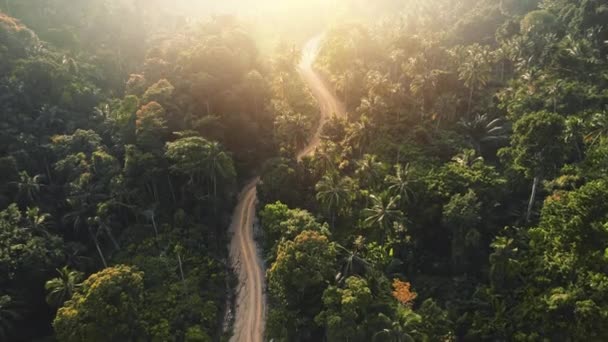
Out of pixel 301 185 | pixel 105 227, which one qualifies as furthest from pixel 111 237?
pixel 301 185

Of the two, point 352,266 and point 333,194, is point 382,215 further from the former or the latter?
point 352,266

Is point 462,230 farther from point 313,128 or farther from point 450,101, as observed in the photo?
point 313,128

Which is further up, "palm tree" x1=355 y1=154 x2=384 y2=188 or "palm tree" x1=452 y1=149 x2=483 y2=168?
"palm tree" x1=355 y1=154 x2=384 y2=188

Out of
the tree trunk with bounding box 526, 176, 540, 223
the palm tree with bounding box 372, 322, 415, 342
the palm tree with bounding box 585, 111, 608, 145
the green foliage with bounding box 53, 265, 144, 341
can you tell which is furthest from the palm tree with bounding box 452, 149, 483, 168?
the green foliage with bounding box 53, 265, 144, 341

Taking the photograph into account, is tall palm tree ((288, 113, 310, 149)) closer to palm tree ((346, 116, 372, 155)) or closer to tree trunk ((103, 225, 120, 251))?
palm tree ((346, 116, 372, 155))

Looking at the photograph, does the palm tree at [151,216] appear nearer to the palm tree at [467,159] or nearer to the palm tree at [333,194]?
the palm tree at [333,194]

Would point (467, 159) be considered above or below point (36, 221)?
below
